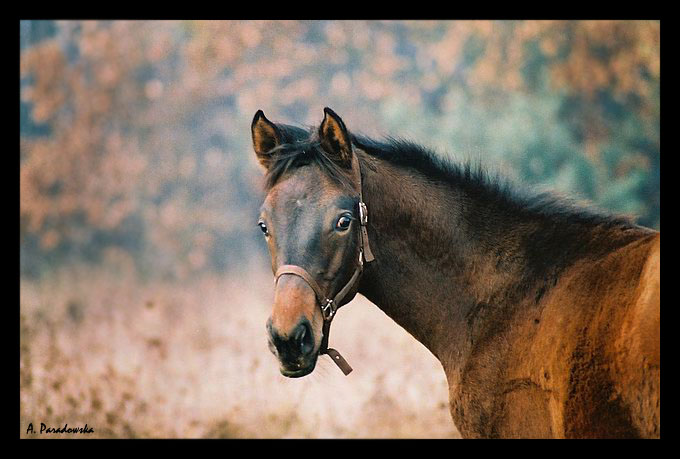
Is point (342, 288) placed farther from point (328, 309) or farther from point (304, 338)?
point (304, 338)

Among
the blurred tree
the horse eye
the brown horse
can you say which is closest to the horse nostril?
the brown horse

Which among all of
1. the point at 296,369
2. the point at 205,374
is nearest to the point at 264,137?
the point at 296,369

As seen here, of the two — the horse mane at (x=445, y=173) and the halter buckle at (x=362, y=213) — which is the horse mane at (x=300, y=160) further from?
the halter buckle at (x=362, y=213)

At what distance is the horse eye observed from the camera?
3.05 metres

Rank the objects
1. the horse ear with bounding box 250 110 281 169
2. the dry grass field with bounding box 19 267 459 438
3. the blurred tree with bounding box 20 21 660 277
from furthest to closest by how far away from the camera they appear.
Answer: the blurred tree with bounding box 20 21 660 277 → the dry grass field with bounding box 19 267 459 438 → the horse ear with bounding box 250 110 281 169

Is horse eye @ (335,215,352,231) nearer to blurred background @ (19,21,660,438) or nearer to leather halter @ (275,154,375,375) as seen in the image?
leather halter @ (275,154,375,375)

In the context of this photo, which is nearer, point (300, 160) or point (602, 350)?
point (602, 350)

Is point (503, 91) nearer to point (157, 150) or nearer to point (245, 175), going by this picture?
point (245, 175)

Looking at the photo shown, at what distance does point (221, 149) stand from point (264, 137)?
7.91 meters

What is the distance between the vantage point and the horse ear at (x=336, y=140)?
316cm

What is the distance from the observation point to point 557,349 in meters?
2.81

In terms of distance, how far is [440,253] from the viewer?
3307mm

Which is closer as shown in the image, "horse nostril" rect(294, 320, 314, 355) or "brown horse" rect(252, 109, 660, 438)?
"brown horse" rect(252, 109, 660, 438)

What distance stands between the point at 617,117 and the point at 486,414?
337 inches
